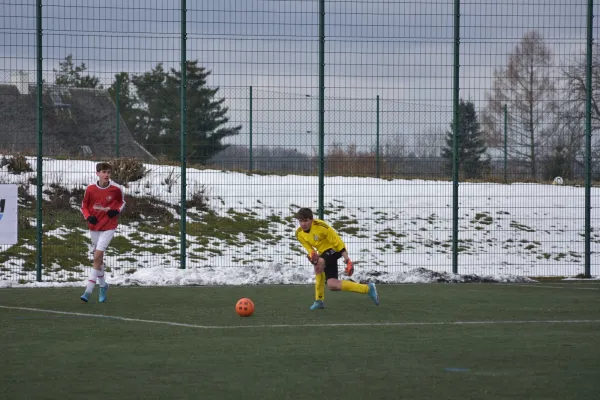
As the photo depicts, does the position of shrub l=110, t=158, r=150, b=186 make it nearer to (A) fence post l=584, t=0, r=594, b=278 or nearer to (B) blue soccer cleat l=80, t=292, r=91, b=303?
(B) blue soccer cleat l=80, t=292, r=91, b=303

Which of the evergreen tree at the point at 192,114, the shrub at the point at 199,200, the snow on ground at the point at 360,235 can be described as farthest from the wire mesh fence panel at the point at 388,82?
the shrub at the point at 199,200

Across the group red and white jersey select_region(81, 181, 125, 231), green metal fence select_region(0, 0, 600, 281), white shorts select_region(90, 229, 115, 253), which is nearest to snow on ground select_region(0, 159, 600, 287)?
green metal fence select_region(0, 0, 600, 281)

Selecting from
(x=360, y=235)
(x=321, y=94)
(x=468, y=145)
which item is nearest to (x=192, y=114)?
(x=321, y=94)

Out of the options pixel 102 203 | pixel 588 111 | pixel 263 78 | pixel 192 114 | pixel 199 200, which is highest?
pixel 263 78

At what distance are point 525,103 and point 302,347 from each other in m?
10.0

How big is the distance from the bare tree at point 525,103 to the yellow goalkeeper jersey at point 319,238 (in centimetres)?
612

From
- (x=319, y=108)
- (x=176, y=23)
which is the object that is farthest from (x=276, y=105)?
(x=176, y=23)

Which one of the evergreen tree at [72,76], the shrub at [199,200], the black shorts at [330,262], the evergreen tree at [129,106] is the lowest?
the black shorts at [330,262]

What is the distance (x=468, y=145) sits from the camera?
16.9 m

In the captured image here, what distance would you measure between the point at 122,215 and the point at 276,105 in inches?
225

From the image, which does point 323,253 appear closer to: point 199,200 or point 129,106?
point 129,106

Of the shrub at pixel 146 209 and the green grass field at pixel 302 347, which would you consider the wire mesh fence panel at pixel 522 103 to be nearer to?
the green grass field at pixel 302 347

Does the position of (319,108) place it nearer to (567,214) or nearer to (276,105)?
(276,105)

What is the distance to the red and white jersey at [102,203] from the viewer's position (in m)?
12.0
